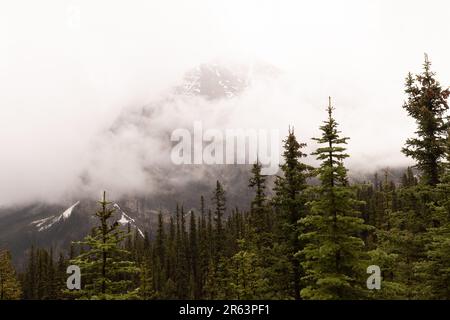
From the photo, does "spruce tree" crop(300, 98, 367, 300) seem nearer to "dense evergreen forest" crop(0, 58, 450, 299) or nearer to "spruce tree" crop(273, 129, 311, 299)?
"dense evergreen forest" crop(0, 58, 450, 299)

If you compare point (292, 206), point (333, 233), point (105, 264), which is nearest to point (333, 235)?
point (333, 233)

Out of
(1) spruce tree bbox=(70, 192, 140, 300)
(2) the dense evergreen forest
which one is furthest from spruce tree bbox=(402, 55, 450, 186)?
(1) spruce tree bbox=(70, 192, 140, 300)

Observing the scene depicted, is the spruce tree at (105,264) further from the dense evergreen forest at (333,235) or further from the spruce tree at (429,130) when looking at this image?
the spruce tree at (429,130)

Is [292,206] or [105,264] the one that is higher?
[292,206]

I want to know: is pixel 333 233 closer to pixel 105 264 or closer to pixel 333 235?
pixel 333 235

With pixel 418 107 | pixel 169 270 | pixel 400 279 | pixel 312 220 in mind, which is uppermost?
pixel 418 107

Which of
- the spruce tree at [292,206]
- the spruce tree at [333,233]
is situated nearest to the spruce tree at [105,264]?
the spruce tree at [333,233]

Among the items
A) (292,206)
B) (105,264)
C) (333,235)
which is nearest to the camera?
(333,235)

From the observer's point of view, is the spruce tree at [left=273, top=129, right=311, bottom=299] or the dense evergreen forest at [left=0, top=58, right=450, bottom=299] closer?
the dense evergreen forest at [left=0, top=58, right=450, bottom=299]

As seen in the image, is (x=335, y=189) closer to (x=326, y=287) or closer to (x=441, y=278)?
(x=326, y=287)

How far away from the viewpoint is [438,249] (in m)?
18.1

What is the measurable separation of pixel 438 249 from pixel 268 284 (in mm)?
10112
